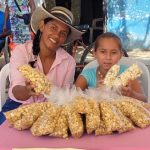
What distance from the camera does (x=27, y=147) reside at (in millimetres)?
1220

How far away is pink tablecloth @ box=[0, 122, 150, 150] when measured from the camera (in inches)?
47.8

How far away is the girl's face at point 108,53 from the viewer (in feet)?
6.54

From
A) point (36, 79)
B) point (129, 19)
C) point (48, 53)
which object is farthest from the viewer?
point (129, 19)

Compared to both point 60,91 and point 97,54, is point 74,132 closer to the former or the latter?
point 60,91

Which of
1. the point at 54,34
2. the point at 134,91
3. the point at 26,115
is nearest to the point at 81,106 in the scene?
the point at 26,115

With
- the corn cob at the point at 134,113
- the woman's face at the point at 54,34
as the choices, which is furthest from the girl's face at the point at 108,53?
the corn cob at the point at 134,113

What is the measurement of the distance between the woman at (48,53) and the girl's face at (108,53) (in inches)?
10.2

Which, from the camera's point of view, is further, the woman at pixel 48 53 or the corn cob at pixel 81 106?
the woman at pixel 48 53

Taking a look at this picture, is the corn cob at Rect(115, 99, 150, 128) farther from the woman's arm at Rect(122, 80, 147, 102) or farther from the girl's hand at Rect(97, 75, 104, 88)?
the girl's hand at Rect(97, 75, 104, 88)

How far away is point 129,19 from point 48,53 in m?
4.04

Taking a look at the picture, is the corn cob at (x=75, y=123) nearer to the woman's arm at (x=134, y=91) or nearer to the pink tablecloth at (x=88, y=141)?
the pink tablecloth at (x=88, y=141)

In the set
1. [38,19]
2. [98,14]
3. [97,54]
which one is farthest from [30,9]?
[98,14]

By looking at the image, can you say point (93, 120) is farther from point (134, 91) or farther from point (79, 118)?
point (134, 91)

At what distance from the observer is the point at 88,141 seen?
1.26 metres
